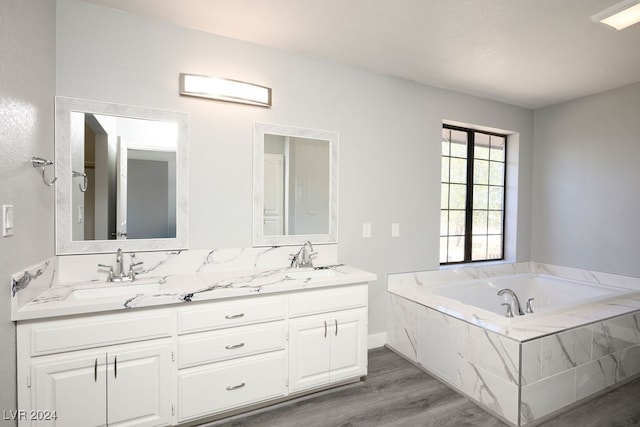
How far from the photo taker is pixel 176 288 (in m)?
1.90

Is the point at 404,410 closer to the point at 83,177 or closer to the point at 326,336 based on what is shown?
the point at 326,336

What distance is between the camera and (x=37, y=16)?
1675 millimetres

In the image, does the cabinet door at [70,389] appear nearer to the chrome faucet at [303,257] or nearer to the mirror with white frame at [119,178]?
the mirror with white frame at [119,178]

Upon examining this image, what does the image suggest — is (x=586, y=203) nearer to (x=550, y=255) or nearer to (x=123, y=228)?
(x=550, y=255)

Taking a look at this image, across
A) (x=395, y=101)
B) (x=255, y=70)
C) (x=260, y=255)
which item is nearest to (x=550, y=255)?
(x=395, y=101)

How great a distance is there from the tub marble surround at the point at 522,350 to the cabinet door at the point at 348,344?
2.00 ft

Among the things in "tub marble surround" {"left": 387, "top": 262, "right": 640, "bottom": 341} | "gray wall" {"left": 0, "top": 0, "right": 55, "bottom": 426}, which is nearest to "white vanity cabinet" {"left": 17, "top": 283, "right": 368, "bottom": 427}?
"gray wall" {"left": 0, "top": 0, "right": 55, "bottom": 426}

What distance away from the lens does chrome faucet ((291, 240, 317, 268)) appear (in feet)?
8.54

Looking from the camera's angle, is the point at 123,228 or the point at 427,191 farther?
the point at 427,191

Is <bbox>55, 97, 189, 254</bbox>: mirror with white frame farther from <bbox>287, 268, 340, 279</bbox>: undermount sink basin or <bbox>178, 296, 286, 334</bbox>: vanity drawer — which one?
<bbox>287, 268, 340, 279</bbox>: undermount sink basin

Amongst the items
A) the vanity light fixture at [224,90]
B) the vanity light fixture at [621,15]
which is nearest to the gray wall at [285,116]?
the vanity light fixture at [224,90]

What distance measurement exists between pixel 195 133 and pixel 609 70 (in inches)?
137

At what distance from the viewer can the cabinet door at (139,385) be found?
1.66m

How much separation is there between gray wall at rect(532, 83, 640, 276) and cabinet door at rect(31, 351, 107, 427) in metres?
4.35
